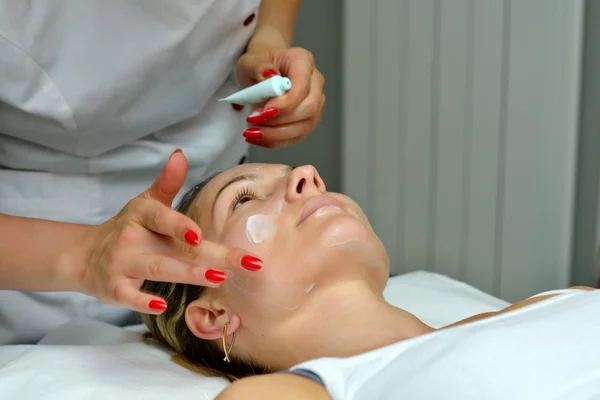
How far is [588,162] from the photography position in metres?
1.56

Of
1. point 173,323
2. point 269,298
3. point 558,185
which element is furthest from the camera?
point 558,185

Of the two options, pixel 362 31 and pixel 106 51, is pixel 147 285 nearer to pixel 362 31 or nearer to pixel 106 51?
pixel 106 51

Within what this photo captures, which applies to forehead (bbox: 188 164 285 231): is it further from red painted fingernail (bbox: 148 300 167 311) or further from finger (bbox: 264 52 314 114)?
red painted fingernail (bbox: 148 300 167 311)

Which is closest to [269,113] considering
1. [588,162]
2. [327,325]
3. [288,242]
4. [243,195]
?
[243,195]

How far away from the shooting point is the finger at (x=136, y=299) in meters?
0.80

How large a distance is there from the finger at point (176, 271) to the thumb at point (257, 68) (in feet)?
1.67

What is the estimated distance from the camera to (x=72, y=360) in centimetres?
102

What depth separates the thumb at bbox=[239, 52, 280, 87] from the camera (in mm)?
1227

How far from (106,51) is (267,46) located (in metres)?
0.35

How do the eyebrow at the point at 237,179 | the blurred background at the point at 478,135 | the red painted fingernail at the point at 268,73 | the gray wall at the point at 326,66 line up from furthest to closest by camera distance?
the gray wall at the point at 326,66, the blurred background at the point at 478,135, the red painted fingernail at the point at 268,73, the eyebrow at the point at 237,179

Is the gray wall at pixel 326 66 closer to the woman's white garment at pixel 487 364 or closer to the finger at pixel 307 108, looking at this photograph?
the finger at pixel 307 108

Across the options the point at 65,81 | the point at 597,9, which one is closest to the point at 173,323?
the point at 65,81

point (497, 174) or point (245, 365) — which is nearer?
point (245, 365)

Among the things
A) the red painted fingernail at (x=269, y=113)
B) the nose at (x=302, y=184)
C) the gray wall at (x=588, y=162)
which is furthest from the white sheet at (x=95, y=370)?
the gray wall at (x=588, y=162)
